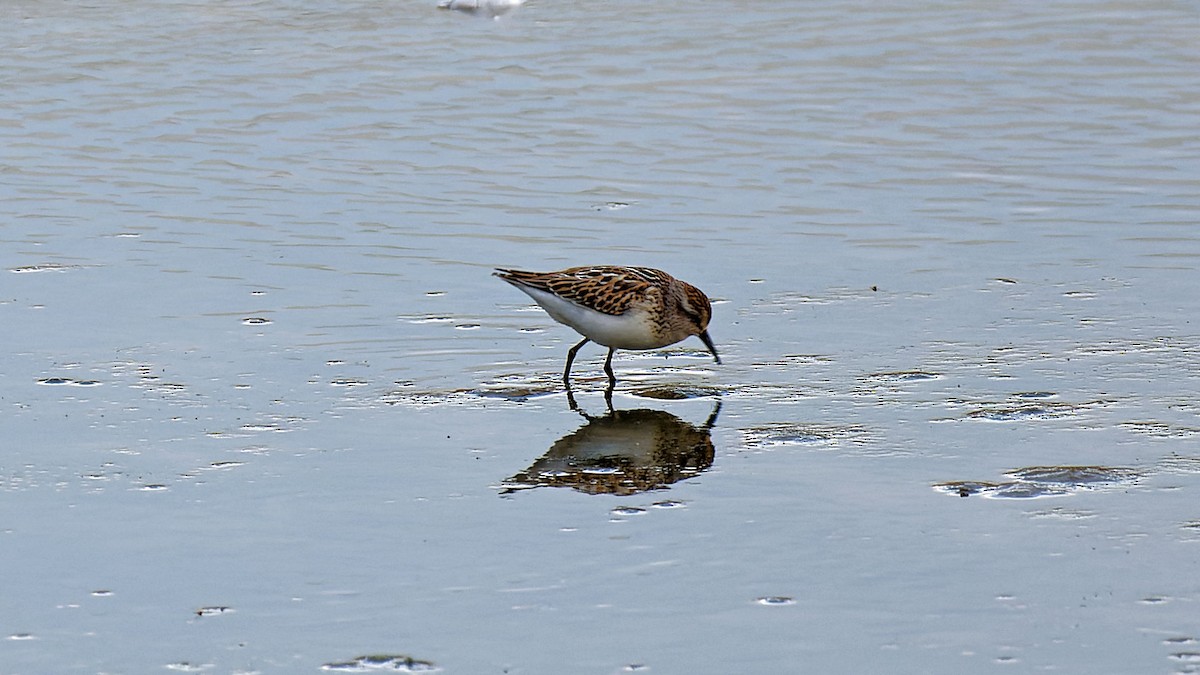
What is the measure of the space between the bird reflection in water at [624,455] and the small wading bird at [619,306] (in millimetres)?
527

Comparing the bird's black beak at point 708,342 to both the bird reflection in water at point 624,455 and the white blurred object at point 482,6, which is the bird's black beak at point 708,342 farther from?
the white blurred object at point 482,6

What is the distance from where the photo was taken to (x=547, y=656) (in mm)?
5820

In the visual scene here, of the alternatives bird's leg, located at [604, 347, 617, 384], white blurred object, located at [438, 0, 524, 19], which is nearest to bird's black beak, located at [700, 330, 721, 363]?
bird's leg, located at [604, 347, 617, 384]

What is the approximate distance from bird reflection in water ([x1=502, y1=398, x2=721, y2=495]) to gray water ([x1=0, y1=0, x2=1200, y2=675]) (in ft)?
0.09

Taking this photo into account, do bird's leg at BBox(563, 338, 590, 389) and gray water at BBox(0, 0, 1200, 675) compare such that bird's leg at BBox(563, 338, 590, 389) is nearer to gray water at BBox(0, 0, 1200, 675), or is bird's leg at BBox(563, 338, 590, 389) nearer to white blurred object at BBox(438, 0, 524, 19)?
gray water at BBox(0, 0, 1200, 675)

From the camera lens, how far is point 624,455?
8.09 m

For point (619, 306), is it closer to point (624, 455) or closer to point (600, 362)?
point (600, 362)

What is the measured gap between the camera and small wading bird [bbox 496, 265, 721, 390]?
30.3 ft

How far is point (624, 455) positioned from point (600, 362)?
2.02m

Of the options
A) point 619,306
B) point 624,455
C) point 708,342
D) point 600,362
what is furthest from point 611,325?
point 624,455

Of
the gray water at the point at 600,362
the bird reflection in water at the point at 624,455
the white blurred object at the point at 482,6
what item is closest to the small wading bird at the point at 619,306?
the gray water at the point at 600,362

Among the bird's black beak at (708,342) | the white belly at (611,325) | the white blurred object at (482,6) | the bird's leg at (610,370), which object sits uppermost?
the white blurred object at (482,6)

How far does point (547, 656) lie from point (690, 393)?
3.52m

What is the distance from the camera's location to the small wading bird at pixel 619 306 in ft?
30.3
